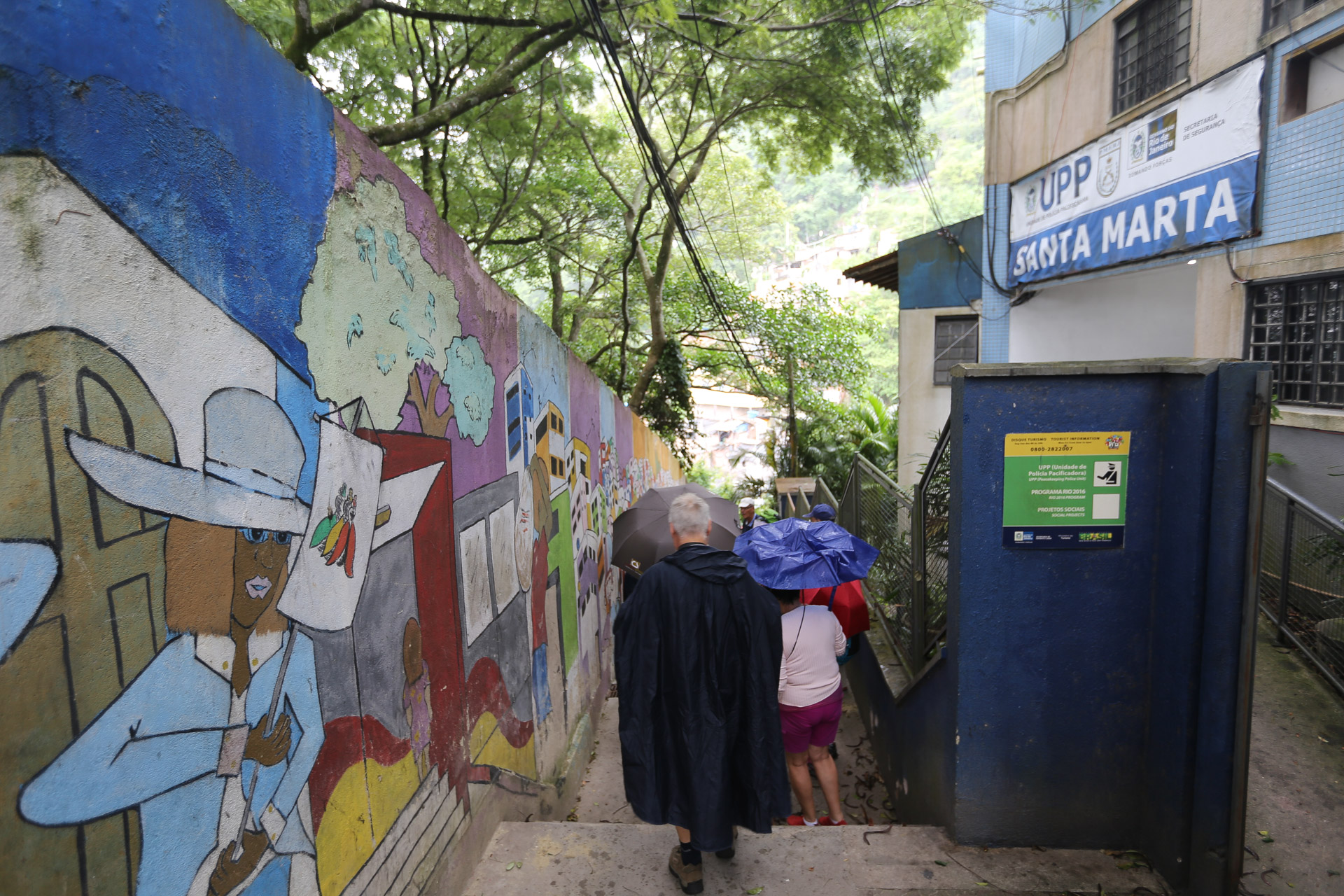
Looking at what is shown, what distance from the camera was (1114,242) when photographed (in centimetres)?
944

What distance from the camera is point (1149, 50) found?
8.97m

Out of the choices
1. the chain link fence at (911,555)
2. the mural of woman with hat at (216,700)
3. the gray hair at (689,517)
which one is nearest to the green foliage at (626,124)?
the chain link fence at (911,555)

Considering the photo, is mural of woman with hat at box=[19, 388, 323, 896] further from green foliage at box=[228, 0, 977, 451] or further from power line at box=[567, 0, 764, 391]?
green foliage at box=[228, 0, 977, 451]

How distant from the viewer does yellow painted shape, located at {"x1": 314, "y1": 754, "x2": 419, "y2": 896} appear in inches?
84.0

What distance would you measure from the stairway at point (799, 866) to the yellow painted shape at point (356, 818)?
0.87 m

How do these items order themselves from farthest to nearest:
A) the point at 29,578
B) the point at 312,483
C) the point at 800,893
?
the point at 800,893 < the point at 312,483 < the point at 29,578

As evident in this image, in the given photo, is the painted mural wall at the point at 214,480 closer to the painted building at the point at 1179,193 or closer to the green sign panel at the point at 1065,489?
the green sign panel at the point at 1065,489

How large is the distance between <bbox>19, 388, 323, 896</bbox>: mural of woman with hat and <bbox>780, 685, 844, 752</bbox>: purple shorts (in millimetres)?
2552

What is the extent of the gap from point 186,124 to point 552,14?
694cm

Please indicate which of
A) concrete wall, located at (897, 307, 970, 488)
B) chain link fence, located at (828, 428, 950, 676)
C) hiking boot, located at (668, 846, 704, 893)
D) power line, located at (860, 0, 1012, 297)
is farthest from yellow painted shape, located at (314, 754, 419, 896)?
concrete wall, located at (897, 307, 970, 488)

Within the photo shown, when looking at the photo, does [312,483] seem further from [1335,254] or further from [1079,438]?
[1335,254]

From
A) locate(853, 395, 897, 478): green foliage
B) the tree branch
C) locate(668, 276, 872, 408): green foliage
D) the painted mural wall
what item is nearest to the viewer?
the painted mural wall

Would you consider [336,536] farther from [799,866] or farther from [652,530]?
[652,530]

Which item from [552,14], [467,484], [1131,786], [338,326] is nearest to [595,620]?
[467,484]
